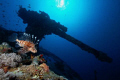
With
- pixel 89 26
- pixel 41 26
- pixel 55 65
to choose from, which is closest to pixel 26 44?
pixel 41 26

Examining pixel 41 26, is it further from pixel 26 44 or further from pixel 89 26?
pixel 89 26

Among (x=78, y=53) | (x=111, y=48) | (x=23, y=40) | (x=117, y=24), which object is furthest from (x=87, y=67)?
(x=23, y=40)

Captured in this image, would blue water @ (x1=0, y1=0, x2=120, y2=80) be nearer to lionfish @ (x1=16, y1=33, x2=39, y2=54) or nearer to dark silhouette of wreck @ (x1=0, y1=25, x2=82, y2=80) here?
dark silhouette of wreck @ (x1=0, y1=25, x2=82, y2=80)

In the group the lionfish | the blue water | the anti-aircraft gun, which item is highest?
the blue water

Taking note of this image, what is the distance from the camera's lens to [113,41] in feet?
315

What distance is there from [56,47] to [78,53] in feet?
183

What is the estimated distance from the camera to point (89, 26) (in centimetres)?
10831

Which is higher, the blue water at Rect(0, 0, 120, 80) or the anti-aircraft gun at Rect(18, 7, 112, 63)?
the blue water at Rect(0, 0, 120, 80)

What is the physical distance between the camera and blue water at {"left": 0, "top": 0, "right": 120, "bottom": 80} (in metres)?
71.4

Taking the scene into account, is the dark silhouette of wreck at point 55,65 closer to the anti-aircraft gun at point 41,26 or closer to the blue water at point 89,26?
the anti-aircraft gun at point 41,26

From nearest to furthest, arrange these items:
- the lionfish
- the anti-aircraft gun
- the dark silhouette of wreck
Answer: the lionfish, the dark silhouette of wreck, the anti-aircraft gun

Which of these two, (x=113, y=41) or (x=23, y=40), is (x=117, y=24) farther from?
(x=23, y=40)

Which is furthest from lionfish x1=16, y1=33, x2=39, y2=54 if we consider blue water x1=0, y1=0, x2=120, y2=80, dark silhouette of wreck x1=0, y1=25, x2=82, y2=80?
blue water x1=0, y1=0, x2=120, y2=80

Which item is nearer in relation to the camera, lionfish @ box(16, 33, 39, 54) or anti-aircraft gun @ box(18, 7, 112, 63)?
lionfish @ box(16, 33, 39, 54)
